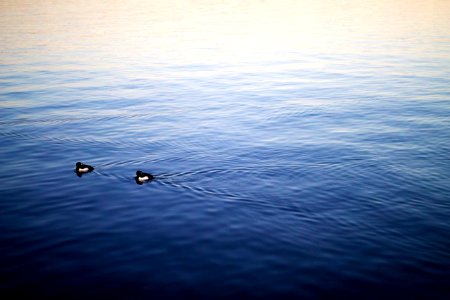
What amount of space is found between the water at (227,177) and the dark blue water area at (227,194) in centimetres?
8

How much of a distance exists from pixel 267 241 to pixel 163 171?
317 inches

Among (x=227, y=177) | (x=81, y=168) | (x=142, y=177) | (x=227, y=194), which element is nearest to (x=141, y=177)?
(x=142, y=177)

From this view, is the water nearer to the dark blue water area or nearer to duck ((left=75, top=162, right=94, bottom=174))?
the dark blue water area

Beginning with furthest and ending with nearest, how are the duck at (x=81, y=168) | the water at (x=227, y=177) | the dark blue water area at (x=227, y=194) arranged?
1. the duck at (x=81, y=168)
2. the water at (x=227, y=177)
3. the dark blue water area at (x=227, y=194)

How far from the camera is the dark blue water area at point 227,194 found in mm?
14461

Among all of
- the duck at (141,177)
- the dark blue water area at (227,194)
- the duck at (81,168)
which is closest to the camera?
the dark blue water area at (227,194)

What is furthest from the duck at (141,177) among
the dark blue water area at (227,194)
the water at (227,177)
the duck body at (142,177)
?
the water at (227,177)

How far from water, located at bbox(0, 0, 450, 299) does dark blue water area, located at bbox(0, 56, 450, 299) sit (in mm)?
81

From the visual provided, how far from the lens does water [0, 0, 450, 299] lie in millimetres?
14625

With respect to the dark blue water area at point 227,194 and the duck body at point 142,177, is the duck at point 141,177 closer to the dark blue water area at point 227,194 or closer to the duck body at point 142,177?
the duck body at point 142,177

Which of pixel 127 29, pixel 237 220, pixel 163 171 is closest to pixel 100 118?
pixel 163 171

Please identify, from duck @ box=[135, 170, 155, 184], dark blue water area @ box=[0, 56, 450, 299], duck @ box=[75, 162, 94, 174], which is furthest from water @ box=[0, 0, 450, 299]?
duck @ box=[135, 170, 155, 184]

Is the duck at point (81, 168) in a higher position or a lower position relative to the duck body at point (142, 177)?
higher

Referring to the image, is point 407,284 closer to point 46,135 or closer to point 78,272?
point 78,272
